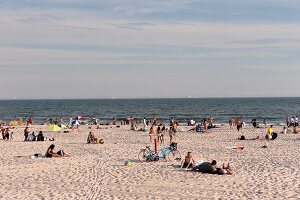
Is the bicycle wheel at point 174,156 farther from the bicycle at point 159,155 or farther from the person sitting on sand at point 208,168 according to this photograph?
the person sitting on sand at point 208,168

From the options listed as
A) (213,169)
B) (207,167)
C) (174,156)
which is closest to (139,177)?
(207,167)

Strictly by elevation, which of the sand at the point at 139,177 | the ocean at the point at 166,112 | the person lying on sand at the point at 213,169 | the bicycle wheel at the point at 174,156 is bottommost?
the ocean at the point at 166,112

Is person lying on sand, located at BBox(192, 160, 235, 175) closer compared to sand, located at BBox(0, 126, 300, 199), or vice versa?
sand, located at BBox(0, 126, 300, 199)

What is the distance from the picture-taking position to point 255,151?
24.1 m

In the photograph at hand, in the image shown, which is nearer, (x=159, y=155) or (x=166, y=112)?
(x=159, y=155)

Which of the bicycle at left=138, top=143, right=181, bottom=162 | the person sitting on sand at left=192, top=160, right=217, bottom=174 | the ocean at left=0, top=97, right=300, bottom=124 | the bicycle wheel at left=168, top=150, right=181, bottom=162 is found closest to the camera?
the person sitting on sand at left=192, top=160, right=217, bottom=174

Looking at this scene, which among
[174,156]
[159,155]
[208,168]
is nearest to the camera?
[208,168]

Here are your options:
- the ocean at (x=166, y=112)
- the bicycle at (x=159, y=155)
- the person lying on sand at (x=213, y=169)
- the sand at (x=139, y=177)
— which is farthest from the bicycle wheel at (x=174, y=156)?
the ocean at (x=166, y=112)

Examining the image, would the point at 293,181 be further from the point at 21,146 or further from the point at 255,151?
the point at 21,146

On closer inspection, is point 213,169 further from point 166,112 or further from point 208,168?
point 166,112

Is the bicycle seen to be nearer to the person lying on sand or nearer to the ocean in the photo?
the person lying on sand

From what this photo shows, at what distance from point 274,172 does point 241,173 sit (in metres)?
1.35

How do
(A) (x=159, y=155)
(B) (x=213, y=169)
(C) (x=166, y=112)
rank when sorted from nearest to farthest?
(B) (x=213, y=169)
(A) (x=159, y=155)
(C) (x=166, y=112)

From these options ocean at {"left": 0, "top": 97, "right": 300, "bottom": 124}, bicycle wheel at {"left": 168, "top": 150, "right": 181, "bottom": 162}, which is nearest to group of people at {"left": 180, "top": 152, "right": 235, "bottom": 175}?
bicycle wheel at {"left": 168, "top": 150, "right": 181, "bottom": 162}
